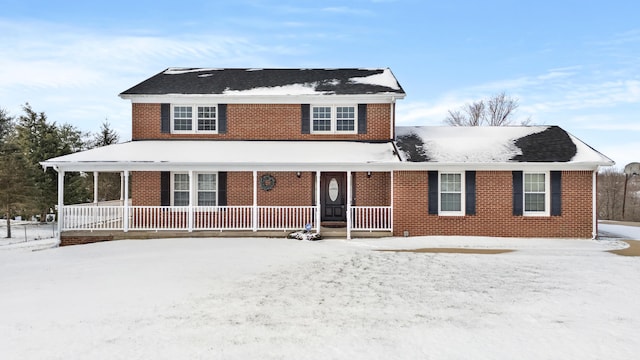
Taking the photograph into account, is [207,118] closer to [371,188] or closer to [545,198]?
[371,188]

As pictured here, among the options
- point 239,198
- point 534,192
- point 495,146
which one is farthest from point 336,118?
point 534,192

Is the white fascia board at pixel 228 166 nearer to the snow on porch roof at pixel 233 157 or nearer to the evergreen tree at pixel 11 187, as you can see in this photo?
the snow on porch roof at pixel 233 157

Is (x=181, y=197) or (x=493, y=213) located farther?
(x=181, y=197)

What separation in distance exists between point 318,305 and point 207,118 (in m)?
12.0

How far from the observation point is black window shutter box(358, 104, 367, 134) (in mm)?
16609

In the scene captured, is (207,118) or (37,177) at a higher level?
(207,118)

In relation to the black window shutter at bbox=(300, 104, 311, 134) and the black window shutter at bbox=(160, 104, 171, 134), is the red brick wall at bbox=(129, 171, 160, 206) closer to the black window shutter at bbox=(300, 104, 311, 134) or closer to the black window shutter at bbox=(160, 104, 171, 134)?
the black window shutter at bbox=(160, 104, 171, 134)

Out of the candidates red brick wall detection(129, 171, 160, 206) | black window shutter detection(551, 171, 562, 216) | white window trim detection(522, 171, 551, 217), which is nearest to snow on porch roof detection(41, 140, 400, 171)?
red brick wall detection(129, 171, 160, 206)

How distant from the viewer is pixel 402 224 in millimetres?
14656

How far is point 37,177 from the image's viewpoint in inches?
1051

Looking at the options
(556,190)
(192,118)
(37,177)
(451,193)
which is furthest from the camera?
(37,177)

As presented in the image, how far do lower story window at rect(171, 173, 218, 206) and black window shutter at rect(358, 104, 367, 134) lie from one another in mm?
6153

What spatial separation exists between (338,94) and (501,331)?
12.1m

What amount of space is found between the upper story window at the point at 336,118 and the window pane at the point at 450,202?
4624 mm
